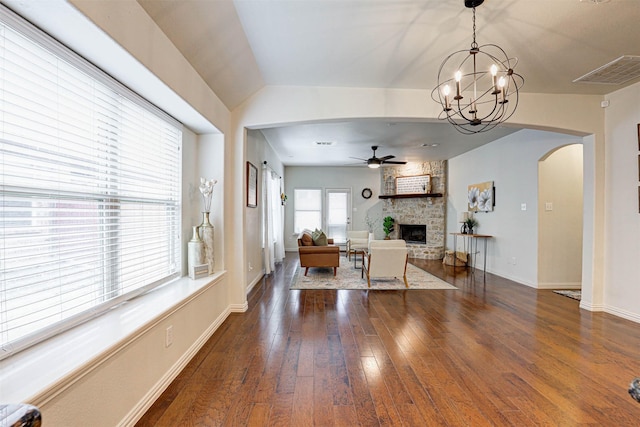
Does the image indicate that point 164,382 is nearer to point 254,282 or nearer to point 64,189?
point 64,189

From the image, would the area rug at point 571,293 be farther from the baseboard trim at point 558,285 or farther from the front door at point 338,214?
the front door at point 338,214

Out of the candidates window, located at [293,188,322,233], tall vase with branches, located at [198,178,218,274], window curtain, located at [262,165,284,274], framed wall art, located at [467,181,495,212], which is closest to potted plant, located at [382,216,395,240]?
window, located at [293,188,322,233]

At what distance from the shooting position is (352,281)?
5.03 meters

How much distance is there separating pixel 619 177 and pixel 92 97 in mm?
5440

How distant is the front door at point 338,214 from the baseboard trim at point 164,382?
247 inches

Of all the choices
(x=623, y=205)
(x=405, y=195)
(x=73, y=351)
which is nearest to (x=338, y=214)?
(x=405, y=195)

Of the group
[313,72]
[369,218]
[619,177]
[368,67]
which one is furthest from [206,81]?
[369,218]

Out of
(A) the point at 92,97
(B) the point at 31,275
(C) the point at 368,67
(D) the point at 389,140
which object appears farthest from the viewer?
(D) the point at 389,140

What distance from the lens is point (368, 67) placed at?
9.53 feet

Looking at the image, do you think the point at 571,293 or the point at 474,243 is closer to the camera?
the point at 571,293

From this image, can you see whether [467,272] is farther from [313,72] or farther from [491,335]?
[313,72]

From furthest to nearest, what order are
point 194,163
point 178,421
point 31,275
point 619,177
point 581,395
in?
1. point 619,177
2. point 194,163
3. point 581,395
4. point 178,421
5. point 31,275

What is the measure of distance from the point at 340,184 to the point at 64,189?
25.3ft

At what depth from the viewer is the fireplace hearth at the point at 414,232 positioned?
319 inches
